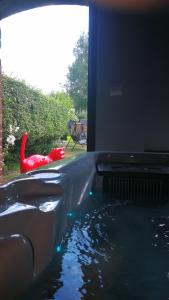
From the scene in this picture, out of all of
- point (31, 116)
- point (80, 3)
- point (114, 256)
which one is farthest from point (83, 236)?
point (31, 116)

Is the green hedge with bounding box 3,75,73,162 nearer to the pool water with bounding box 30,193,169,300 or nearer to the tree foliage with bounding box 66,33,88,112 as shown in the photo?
the pool water with bounding box 30,193,169,300

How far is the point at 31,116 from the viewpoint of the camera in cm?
545

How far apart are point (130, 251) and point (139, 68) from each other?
9.16ft

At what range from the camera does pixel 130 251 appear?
163 cm

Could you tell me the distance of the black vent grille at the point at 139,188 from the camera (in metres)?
2.77

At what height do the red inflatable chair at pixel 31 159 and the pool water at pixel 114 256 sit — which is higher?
the red inflatable chair at pixel 31 159

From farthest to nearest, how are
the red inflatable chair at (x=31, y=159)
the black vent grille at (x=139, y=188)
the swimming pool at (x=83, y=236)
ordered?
the red inflatable chair at (x=31, y=159), the black vent grille at (x=139, y=188), the swimming pool at (x=83, y=236)

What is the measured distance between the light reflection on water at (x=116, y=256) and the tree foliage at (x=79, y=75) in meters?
8.20

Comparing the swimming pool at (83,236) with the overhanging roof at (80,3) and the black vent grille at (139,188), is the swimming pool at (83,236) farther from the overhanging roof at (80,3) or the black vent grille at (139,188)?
the overhanging roof at (80,3)

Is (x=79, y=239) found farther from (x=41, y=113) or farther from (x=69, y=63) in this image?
(x=69, y=63)

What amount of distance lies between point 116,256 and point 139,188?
4.39ft

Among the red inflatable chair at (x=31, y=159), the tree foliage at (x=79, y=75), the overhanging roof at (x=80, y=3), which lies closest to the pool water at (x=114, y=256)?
the red inflatable chair at (x=31, y=159)

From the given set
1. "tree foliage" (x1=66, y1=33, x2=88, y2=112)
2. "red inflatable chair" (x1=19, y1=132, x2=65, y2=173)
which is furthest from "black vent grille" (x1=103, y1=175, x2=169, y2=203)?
"tree foliage" (x1=66, y1=33, x2=88, y2=112)

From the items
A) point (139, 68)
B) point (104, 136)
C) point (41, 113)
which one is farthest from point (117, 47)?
point (41, 113)
